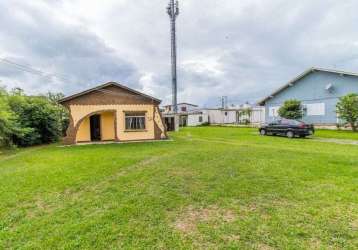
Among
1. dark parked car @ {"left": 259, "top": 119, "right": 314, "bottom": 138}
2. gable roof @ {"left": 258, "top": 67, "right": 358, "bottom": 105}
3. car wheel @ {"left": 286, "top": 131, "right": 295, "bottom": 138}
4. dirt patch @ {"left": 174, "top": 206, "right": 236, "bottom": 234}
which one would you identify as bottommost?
dirt patch @ {"left": 174, "top": 206, "right": 236, "bottom": 234}

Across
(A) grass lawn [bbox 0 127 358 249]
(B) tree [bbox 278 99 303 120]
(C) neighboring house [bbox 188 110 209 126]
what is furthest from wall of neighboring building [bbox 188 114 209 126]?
(A) grass lawn [bbox 0 127 358 249]

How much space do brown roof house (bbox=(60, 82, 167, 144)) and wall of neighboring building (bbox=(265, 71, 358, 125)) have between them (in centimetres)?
1699

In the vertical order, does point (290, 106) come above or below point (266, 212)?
→ above

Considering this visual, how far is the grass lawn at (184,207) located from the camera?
3.39m

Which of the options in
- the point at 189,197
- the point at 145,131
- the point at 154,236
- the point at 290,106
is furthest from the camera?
the point at 290,106

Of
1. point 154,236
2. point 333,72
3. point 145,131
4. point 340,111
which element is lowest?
point 154,236

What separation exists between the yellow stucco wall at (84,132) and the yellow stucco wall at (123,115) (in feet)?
1.27

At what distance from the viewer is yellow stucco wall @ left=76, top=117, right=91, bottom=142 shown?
16.9m

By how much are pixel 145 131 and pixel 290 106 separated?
53.1ft

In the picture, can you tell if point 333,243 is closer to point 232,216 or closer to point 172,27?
point 232,216

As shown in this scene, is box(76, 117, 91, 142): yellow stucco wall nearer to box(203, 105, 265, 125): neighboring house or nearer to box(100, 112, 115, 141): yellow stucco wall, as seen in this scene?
box(100, 112, 115, 141): yellow stucco wall

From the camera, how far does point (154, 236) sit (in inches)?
137

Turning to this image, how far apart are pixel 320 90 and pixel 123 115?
20397 millimetres

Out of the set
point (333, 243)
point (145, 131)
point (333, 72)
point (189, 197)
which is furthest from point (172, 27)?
point (333, 243)
